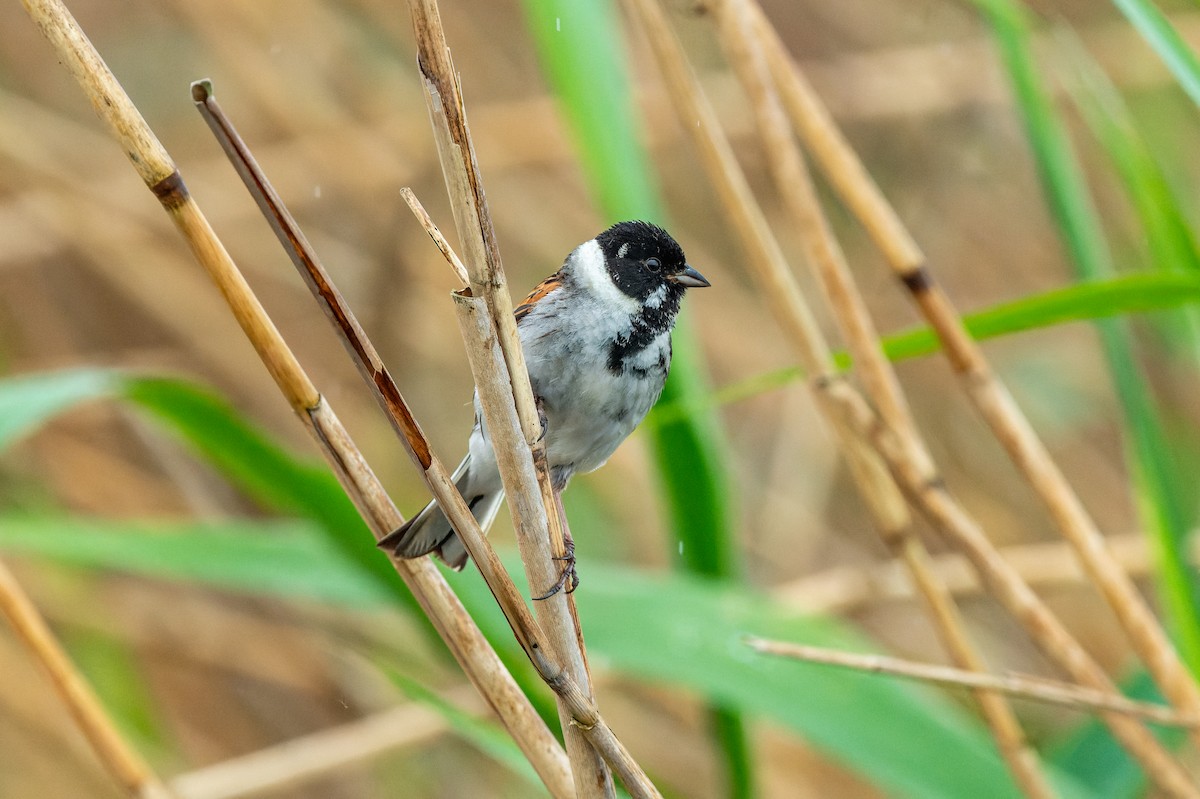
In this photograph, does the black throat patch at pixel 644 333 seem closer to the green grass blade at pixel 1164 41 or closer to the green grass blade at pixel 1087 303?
the green grass blade at pixel 1087 303

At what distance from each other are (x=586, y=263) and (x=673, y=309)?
189mm

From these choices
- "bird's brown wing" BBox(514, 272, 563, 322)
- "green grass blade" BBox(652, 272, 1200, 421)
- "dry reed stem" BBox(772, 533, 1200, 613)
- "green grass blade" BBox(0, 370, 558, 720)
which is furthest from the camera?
"dry reed stem" BBox(772, 533, 1200, 613)

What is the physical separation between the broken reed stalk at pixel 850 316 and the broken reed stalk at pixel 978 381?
41 mm

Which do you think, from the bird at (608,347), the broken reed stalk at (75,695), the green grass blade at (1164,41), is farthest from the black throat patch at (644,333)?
the broken reed stalk at (75,695)

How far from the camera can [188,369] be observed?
10.6ft

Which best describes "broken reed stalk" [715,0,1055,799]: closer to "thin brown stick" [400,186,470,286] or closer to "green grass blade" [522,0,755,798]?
"green grass blade" [522,0,755,798]

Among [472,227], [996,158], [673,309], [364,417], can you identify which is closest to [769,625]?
[673,309]

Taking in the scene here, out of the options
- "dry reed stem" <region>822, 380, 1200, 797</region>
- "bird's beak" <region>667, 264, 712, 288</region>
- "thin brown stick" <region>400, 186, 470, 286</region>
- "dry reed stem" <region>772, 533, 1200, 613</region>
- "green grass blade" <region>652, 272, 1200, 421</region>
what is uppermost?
"thin brown stick" <region>400, 186, 470, 286</region>

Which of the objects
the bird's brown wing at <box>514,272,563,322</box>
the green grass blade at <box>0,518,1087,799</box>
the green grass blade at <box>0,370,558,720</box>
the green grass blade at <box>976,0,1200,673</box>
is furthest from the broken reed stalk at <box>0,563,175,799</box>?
the green grass blade at <box>976,0,1200,673</box>

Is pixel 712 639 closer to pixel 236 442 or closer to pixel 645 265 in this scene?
pixel 645 265

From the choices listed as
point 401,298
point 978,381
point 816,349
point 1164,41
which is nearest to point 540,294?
point 816,349

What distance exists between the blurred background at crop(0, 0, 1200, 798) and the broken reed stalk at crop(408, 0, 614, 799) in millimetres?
1737

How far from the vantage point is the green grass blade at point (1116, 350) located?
5.11ft

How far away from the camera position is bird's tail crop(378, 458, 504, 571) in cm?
109
